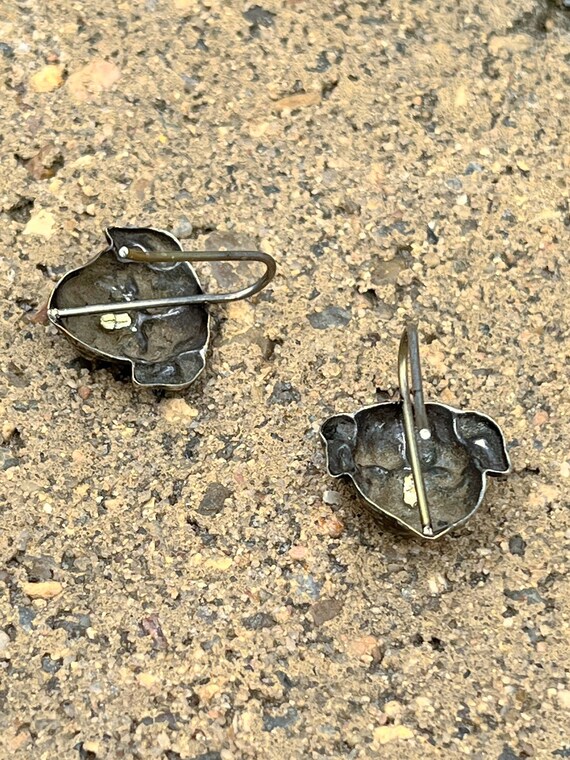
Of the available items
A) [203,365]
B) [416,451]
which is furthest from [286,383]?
[416,451]

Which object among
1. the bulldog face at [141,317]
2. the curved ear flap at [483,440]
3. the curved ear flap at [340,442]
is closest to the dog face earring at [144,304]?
the bulldog face at [141,317]

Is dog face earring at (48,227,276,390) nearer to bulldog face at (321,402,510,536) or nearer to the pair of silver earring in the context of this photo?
the pair of silver earring

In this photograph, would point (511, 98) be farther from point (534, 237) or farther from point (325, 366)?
point (325, 366)

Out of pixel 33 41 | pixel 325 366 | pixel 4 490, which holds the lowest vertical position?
pixel 4 490

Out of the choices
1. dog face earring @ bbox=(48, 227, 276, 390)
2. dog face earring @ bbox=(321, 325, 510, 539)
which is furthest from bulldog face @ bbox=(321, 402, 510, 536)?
dog face earring @ bbox=(48, 227, 276, 390)

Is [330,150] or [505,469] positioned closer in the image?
[505,469]

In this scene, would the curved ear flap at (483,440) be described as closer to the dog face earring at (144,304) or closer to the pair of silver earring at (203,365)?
the pair of silver earring at (203,365)

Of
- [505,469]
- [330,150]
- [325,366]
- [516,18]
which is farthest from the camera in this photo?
[516,18]

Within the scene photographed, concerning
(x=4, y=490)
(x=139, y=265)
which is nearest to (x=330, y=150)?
(x=139, y=265)

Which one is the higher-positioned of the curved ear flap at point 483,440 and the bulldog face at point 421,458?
the curved ear flap at point 483,440
